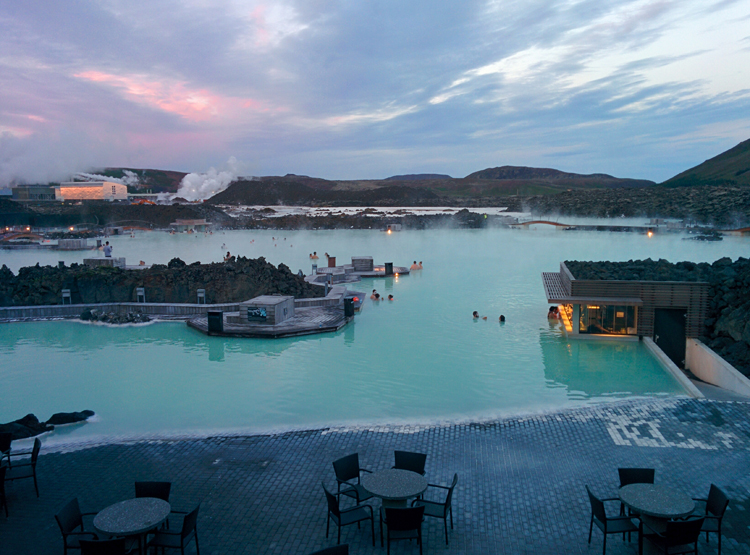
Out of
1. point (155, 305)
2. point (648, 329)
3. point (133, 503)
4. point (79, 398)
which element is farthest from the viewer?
point (155, 305)

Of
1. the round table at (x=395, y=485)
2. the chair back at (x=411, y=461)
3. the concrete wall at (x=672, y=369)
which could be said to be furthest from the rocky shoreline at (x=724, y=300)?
the round table at (x=395, y=485)

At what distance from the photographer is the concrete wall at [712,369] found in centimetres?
1000

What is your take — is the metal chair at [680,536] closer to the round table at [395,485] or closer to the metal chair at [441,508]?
the metal chair at [441,508]

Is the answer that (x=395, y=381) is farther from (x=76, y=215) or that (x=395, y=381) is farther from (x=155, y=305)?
(x=76, y=215)

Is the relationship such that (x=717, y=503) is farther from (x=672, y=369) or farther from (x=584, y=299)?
(x=584, y=299)

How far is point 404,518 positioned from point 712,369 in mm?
10032

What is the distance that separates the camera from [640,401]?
30.6ft

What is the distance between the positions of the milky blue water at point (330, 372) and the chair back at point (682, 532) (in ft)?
15.8

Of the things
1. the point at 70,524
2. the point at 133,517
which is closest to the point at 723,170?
the point at 133,517

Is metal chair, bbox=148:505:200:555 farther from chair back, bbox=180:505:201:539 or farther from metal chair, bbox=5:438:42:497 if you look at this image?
metal chair, bbox=5:438:42:497

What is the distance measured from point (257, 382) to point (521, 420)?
19.8 feet

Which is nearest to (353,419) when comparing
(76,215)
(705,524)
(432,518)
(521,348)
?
(432,518)

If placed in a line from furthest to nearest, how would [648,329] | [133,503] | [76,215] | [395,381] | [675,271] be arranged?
1. [76,215]
2. [675,271]
3. [648,329]
4. [395,381]
5. [133,503]

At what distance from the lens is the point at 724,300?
13.4m
